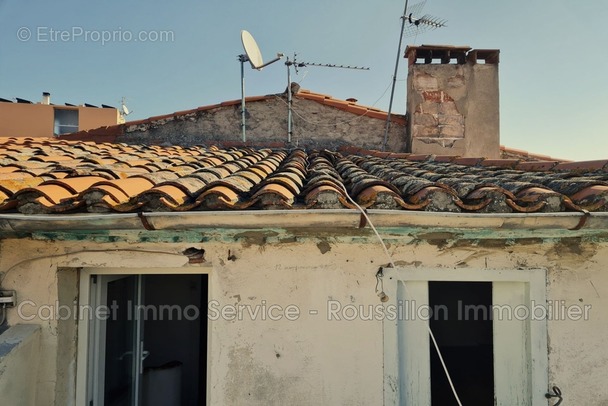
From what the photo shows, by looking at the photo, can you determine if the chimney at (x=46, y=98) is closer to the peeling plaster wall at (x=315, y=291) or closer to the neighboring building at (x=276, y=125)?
the neighboring building at (x=276, y=125)

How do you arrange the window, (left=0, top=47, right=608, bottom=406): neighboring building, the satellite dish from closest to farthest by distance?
(left=0, top=47, right=608, bottom=406): neighboring building → the satellite dish → the window

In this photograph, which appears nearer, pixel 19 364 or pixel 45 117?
pixel 19 364

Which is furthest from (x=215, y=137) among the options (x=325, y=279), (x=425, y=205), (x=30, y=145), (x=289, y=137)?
(x=425, y=205)

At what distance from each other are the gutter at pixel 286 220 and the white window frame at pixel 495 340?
0.68 metres

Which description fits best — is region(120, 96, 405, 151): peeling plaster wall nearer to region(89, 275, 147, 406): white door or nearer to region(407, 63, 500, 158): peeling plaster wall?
region(407, 63, 500, 158): peeling plaster wall

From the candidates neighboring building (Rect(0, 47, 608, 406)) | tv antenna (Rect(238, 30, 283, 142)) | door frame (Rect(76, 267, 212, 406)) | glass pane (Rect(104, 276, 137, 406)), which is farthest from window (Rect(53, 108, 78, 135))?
door frame (Rect(76, 267, 212, 406))

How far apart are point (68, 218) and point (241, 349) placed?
1596 millimetres

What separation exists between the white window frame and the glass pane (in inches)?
104

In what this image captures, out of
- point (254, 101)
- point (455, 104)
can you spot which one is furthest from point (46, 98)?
point (455, 104)

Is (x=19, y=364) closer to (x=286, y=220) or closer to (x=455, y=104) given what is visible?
(x=286, y=220)

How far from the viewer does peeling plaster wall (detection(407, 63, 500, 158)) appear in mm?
8180

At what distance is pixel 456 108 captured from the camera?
27.1ft

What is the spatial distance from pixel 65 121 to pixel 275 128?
16.1 m

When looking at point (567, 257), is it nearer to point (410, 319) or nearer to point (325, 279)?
point (410, 319)
